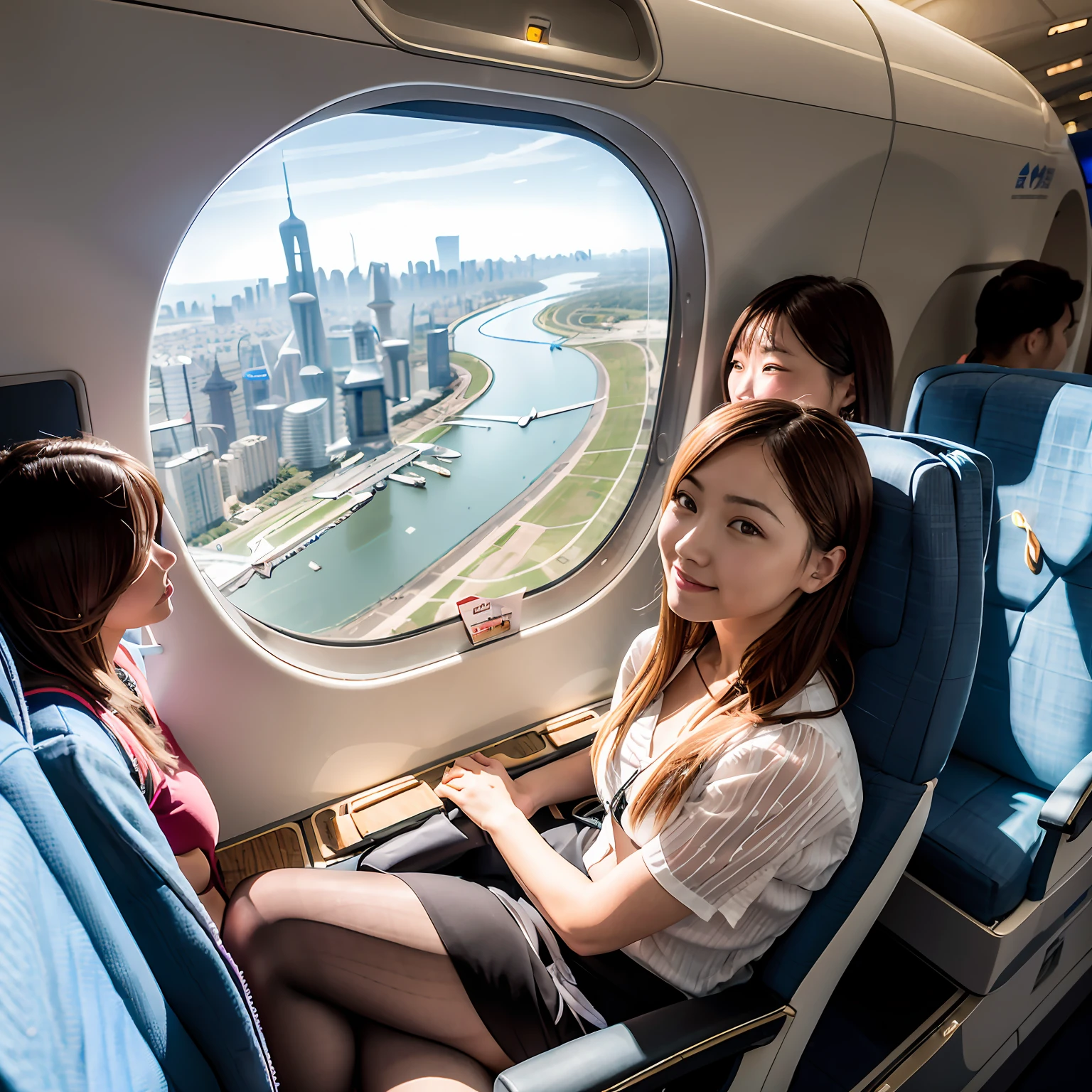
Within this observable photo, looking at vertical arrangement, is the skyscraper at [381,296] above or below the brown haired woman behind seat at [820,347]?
above

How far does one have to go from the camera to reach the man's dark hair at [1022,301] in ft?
8.60

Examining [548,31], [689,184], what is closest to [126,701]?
[548,31]

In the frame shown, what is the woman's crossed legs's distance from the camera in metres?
1.21

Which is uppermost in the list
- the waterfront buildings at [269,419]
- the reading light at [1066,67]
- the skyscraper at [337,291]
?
the reading light at [1066,67]

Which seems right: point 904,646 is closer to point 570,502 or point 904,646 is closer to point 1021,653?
point 1021,653

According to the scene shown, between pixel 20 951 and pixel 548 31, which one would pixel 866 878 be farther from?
pixel 548 31

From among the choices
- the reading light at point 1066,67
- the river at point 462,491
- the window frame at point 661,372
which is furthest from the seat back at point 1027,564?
the reading light at point 1066,67

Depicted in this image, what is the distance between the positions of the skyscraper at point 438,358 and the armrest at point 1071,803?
1.57 m

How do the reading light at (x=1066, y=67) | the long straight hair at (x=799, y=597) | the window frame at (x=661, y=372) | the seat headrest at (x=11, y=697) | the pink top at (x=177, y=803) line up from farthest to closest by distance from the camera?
the reading light at (x=1066, y=67) < the window frame at (x=661, y=372) < the pink top at (x=177, y=803) < the long straight hair at (x=799, y=597) < the seat headrest at (x=11, y=697)

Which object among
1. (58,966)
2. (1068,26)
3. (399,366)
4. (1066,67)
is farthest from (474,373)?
(1066,67)

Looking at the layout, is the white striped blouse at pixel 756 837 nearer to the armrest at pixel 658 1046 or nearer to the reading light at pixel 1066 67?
the armrest at pixel 658 1046

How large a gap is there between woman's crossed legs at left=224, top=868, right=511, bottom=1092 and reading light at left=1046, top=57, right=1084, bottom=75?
7.65 m

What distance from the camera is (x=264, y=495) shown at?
1.70 metres

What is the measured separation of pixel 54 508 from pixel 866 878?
4.23 feet
